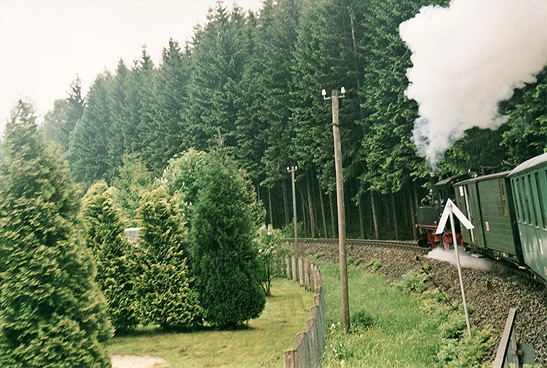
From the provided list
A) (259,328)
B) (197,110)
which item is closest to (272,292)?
(259,328)

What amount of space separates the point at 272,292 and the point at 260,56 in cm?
2651

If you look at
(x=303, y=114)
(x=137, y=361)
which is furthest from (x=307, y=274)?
(x=303, y=114)

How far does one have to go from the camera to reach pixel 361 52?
110 feet

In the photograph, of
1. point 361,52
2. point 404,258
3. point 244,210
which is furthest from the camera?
point 361,52

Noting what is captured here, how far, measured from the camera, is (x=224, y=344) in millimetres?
13523

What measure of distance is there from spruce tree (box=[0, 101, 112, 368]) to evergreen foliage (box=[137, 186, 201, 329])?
7219mm

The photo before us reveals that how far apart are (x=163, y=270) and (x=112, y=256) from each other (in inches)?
74.8

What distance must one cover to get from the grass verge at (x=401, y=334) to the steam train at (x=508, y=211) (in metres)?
2.14

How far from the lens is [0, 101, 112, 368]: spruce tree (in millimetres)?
6789

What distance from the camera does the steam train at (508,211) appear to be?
9.19m

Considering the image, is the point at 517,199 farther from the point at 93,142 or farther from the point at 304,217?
the point at 93,142

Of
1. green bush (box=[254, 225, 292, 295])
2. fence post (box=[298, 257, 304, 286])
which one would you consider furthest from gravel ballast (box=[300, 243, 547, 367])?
green bush (box=[254, 225, 292, 295])

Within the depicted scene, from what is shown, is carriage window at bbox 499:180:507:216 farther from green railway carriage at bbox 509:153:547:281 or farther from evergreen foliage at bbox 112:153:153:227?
evergreen foliage at bbox 112:153:153:227

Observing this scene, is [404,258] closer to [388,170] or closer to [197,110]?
[388,170]
